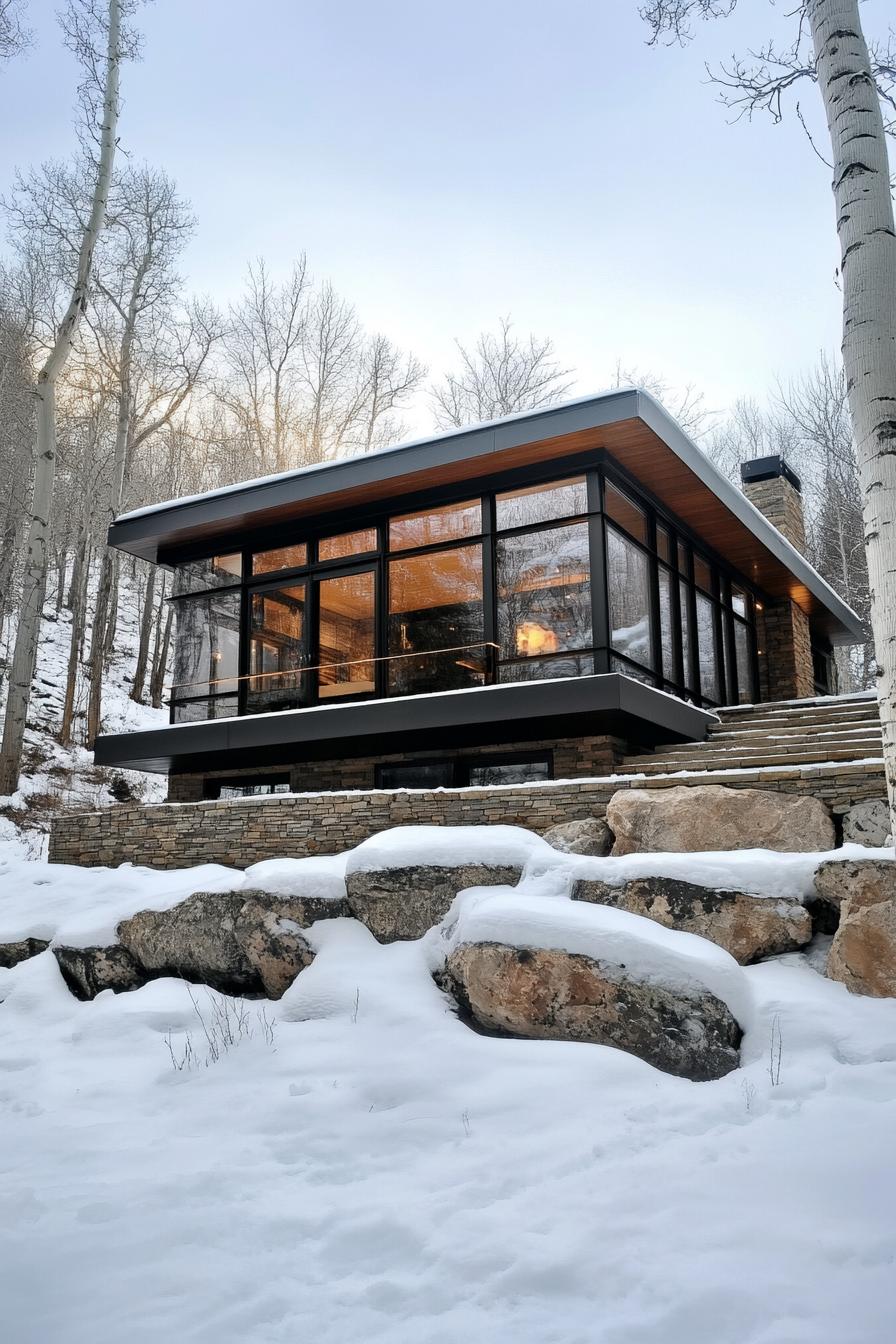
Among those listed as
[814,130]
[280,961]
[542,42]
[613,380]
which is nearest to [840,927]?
[280,961]

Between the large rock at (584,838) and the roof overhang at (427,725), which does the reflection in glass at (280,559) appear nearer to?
the roof overhang at (427,725)

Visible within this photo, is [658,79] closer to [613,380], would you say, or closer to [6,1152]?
[6,1152]

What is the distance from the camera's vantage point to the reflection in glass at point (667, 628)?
36.6ft

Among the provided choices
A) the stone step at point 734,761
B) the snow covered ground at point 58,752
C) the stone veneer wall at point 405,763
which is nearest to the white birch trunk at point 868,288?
the stone step at point 734,761

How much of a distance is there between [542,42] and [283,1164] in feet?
51.7

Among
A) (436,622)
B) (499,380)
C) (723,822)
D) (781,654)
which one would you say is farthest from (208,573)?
(499,380)

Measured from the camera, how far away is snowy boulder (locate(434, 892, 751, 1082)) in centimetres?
428

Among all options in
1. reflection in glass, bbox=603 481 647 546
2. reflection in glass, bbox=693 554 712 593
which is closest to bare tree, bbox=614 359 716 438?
reflection in glass, bbox=693 554 712 593

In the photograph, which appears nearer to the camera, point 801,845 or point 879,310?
point 879,310

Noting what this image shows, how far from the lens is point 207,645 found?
12.1 metres

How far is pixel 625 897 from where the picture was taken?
5.27 m

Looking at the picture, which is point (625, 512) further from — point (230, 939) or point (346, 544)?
point (230, 939)

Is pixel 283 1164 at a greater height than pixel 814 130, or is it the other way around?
pixel 814 130

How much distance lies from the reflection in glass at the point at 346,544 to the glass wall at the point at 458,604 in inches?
0.7
